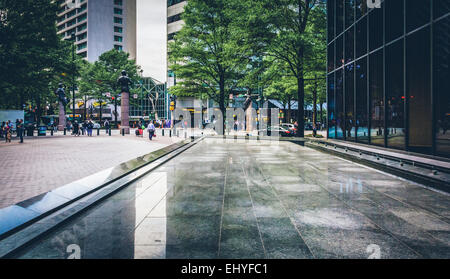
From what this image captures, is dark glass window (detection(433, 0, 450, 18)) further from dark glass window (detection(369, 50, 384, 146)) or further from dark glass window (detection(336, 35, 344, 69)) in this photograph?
dark glass window (detection(336, 35, 344, 69))

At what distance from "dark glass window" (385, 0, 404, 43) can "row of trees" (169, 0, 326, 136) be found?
301 inches

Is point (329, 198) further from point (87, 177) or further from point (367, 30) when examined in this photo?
point (367, 30)

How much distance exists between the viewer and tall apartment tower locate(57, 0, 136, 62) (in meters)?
83.8

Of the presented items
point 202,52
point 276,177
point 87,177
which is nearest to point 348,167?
point 276,177

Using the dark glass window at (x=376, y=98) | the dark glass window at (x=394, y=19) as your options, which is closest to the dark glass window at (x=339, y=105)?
the dark glass window at (x=376, y=98)

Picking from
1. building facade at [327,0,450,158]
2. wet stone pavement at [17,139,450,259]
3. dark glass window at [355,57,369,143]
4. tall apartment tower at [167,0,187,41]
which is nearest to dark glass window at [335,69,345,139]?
building facade at [327,0,450,158]

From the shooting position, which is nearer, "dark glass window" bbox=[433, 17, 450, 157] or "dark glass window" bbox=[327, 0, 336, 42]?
"dark glass window" bbox=[433, 17, 450, 157]

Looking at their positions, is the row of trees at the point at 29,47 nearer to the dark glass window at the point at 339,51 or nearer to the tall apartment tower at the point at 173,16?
the dark glass window at the point at 339,51

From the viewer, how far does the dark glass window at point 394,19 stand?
1432 cm

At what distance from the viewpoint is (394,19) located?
49.0 feet

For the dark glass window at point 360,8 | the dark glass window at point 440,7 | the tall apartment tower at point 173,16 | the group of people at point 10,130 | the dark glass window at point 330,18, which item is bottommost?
the group of people at point 10,130

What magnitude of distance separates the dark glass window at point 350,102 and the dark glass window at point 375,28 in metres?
2.62
